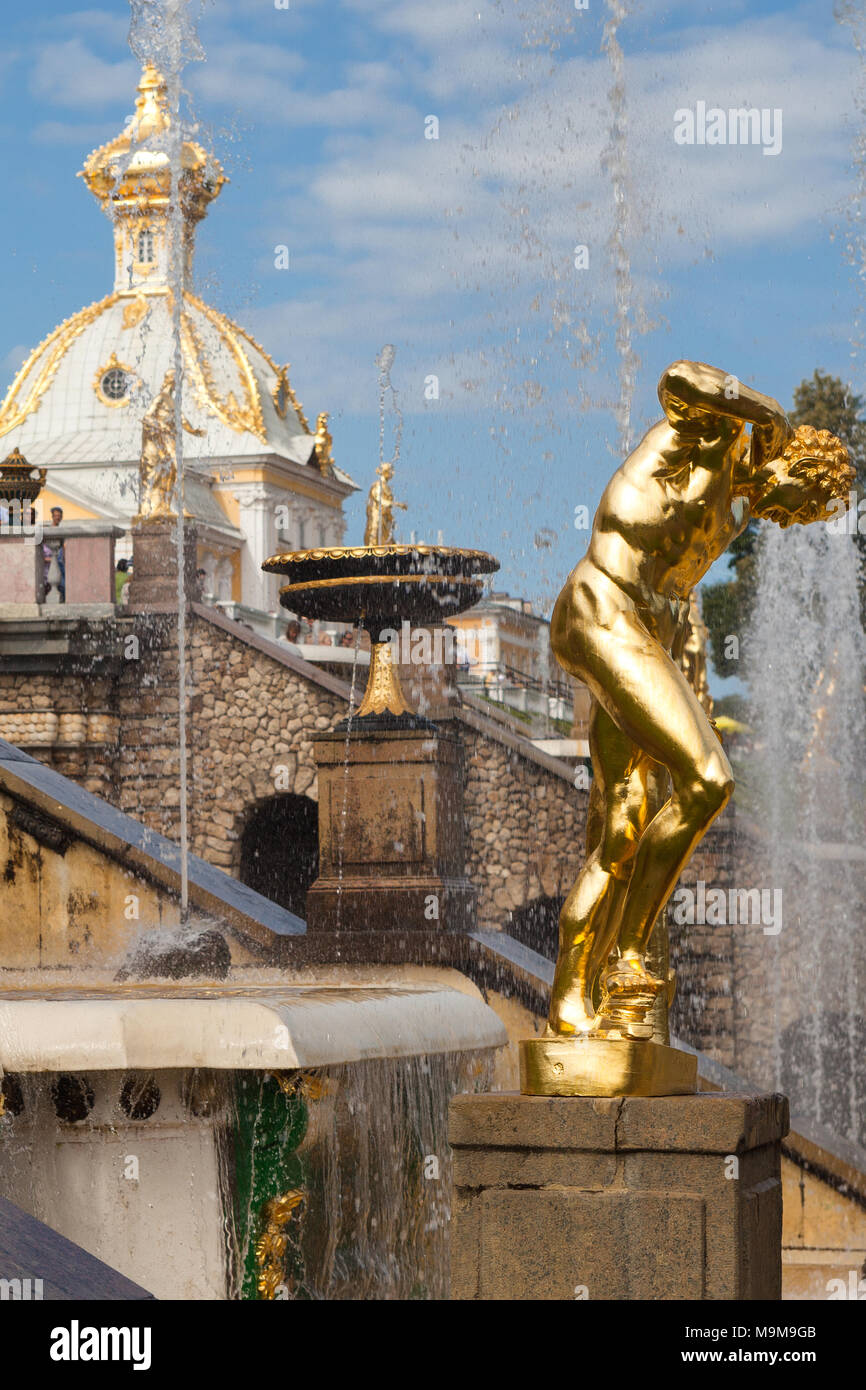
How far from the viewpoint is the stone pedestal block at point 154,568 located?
20719 millimetres

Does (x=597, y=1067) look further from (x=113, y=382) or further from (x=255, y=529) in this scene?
(x=113, y=382)

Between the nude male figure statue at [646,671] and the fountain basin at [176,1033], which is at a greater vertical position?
the nude male figure statue at [646,671]

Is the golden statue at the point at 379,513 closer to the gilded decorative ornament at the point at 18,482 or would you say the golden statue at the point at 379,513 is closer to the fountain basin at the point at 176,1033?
the gilded decorative ornament at the point at 18,482

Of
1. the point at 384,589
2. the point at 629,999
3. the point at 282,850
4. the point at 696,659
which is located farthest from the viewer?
the point at 282,850

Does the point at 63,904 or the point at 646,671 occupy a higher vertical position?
the point at 646,671

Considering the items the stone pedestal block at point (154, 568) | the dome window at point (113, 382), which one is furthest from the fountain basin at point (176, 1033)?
the dome window at point (113, 382)

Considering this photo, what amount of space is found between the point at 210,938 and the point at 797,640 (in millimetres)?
17110

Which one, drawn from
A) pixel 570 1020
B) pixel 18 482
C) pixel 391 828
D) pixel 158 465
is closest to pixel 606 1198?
pixel 570 1020

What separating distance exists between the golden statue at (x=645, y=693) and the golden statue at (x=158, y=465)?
14925 mm

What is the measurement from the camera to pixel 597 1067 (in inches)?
206

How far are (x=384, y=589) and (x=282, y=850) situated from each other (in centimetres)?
1176

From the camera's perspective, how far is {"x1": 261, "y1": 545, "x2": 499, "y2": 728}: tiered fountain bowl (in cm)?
1166

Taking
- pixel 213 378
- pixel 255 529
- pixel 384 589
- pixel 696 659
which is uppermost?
pixel 213 378

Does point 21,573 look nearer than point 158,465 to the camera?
Yes
